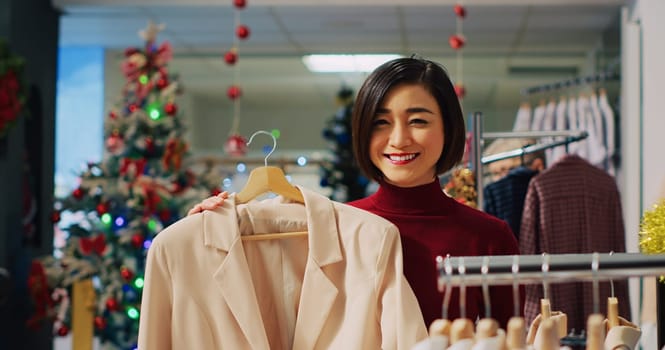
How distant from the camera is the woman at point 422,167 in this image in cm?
229

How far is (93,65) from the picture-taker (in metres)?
8.84

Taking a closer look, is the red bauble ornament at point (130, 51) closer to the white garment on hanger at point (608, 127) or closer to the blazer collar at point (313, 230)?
the white garment on hanger at point (608, 127)

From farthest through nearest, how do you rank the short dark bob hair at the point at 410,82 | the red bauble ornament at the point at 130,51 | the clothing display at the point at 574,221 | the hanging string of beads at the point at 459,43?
the hanging string of beads at the point at 459,43 → the red bauble ornament at the point at 130,51 → the clothing display at the point at 574,221 → the short dark bob hair at the point at 410,82

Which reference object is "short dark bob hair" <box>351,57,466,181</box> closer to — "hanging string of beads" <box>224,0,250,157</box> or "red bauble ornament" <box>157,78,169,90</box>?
"hanging string of beads" <box>224,0,250,157</box>

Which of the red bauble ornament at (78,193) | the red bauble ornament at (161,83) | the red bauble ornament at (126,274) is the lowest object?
the red bauble ornament at (126,274)

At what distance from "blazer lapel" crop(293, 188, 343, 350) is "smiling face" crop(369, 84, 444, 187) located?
9.3 inches

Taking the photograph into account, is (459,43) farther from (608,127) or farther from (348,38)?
(348,38)

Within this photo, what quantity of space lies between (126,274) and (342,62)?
146 inches

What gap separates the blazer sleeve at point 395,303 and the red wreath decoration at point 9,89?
3.98 metres

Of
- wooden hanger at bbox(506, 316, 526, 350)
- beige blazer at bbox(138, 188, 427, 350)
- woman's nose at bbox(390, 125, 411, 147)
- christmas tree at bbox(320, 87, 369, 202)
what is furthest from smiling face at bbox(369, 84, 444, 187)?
christmas tree at bbox(320, 87, 369, 202)

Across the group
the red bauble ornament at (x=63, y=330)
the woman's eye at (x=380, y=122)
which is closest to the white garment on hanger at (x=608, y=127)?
the red bauble ornament at (x=63, y=330)

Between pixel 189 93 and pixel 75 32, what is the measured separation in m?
1.55

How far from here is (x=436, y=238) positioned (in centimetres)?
232

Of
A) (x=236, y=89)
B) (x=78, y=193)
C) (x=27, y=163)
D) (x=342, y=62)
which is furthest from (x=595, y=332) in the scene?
(x=342, y=62)
